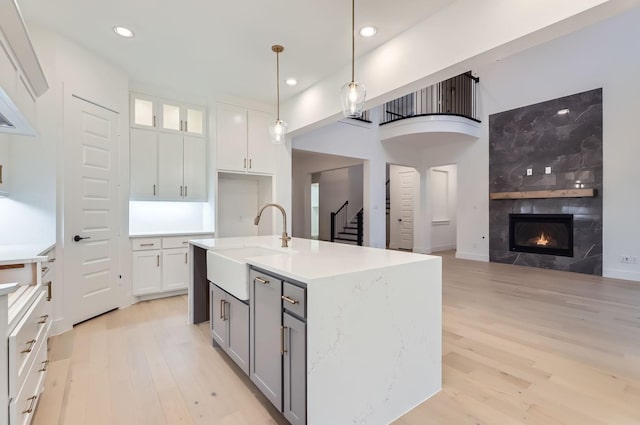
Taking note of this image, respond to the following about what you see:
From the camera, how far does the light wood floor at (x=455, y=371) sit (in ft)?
5.86

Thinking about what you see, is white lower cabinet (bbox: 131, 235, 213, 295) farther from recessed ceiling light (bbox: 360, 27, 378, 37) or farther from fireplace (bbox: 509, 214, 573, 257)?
fireplace (bbox: 509, 214, 573, 257)

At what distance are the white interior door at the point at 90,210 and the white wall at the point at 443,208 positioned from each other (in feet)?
25.1

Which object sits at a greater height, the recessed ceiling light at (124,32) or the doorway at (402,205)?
the recessed ceiling light at (124,32)

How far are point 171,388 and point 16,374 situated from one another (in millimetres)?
910

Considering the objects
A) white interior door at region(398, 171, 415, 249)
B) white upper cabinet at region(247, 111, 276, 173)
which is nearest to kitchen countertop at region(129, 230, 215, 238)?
white upper cabinet at region(247, 111, 276, 173)

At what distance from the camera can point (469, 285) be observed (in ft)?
15.5

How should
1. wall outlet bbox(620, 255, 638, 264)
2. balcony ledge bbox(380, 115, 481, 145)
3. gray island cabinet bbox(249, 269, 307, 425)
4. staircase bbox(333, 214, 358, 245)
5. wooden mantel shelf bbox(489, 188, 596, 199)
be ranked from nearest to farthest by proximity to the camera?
gray island cabinet bbox(249, 269, 307, 425), wall outlet bbox(620, 255, 638, 264), wooden mantel shelf bbox(489, 188, 596, 199), balcony ledge bbox(380, 115, 481, 145), staircase bbox(333, 214, 358, 245)

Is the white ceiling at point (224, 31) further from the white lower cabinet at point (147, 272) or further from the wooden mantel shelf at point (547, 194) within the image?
the wooden mantel shelf at point (547, 194)

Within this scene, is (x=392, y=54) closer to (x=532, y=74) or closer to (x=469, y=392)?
(x=469, y=392)

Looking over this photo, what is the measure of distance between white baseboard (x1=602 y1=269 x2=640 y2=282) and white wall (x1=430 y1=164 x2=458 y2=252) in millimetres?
3818

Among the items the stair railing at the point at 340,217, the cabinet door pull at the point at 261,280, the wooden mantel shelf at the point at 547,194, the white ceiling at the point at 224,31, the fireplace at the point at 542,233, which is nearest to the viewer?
the cabinet door pull at the point at 261,280

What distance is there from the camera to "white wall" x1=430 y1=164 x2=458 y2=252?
348 inches

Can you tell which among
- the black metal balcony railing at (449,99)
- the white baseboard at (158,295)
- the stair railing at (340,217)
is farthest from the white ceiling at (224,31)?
the stair railing at (340,217)

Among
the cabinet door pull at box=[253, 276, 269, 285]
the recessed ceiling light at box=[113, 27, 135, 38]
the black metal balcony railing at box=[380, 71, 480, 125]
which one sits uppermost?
the black metal balcony railing at box=[380, 71, 480, 125]
